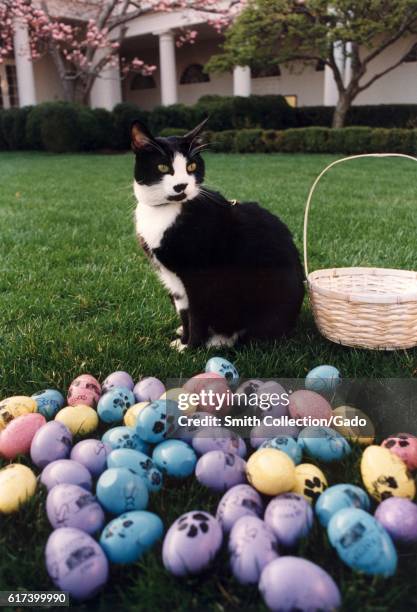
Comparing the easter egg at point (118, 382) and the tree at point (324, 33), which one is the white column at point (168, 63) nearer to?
the tree at point (324, 33)

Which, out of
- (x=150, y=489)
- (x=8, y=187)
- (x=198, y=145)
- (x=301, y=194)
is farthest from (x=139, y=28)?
(x=150, y=489)

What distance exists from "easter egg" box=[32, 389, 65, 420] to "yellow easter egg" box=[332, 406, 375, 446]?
3.14 feet

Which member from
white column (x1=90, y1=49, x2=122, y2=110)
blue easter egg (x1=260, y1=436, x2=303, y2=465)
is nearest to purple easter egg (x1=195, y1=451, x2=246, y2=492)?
blue easter egg (x1=260, y1=436, x2=303, y2=465)

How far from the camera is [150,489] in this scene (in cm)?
149

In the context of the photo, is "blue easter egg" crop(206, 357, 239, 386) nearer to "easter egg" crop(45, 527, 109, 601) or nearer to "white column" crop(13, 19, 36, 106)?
"easter egg" crop(45, 527, 109, 601)

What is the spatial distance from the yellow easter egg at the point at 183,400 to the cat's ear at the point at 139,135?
1022 mm

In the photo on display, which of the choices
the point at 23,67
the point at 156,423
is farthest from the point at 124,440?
the point at 23,67

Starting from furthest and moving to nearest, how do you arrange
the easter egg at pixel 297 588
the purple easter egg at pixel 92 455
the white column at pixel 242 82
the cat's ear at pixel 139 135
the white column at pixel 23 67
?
the white column at pixel 23 67 → the white column at pixel 242 82 → the cat's ear at pixel 139 135 → the purple easter egg at pixel 92 455 → the easter egg at pixel 297 588

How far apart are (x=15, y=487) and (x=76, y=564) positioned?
353mm

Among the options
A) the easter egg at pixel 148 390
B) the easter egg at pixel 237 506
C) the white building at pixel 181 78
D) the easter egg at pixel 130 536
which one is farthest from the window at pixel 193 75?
the easter egg at pixel 130 536

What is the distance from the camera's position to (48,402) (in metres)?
1.90

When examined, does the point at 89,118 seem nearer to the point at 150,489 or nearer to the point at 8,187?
the point at 8,187

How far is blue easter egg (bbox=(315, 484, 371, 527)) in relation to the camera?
1.35 metres

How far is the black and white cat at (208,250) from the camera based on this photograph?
2232mm
